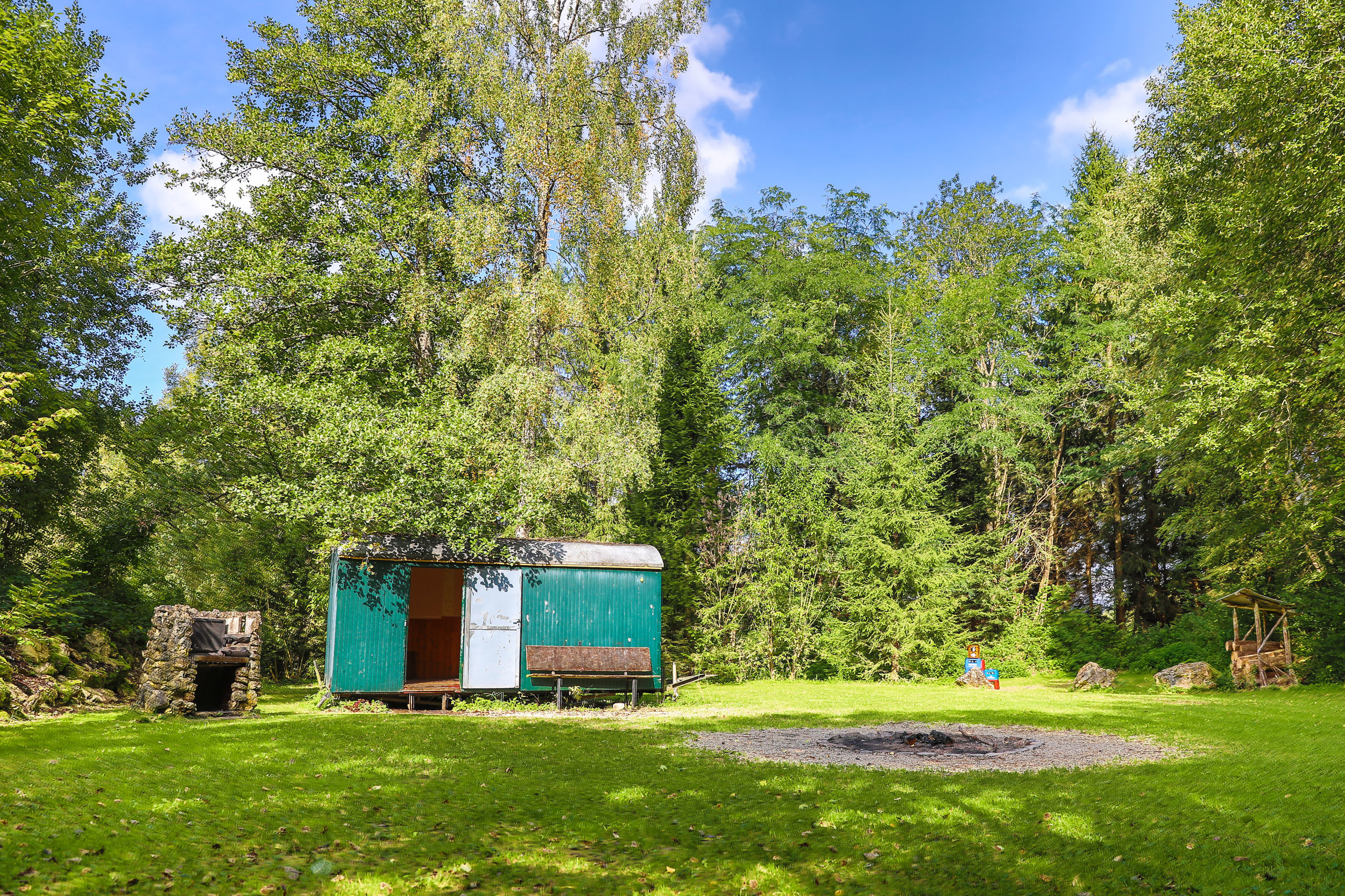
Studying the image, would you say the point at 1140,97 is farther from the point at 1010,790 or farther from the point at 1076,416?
the point at 1010,790

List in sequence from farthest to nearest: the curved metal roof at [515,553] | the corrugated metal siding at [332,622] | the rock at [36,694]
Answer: the curved metal roof at [515,553] < the corrugated metal siding at [332,622] < the rock at [36,694]

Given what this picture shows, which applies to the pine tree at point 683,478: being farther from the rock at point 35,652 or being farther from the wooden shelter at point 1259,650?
the rock at point 35,652

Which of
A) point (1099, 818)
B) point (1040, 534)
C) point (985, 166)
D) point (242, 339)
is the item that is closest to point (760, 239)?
point (985, 166)

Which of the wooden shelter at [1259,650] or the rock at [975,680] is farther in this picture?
the rock at [975,680]

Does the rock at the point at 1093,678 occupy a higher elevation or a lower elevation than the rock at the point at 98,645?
lower

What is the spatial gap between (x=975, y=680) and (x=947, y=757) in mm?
14675

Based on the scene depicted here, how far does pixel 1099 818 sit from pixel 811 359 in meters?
24.5

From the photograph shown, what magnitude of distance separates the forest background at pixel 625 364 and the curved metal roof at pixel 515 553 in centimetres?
44

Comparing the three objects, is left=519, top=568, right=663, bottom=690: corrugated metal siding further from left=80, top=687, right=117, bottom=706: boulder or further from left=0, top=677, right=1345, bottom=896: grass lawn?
left=80, top=687, right=117, bottom=706: boulder

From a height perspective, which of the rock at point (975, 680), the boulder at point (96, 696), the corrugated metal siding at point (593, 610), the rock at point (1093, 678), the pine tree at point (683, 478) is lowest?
the rock at point (975, 680)

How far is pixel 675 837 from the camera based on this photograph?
5730 mm

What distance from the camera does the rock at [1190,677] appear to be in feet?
61.7

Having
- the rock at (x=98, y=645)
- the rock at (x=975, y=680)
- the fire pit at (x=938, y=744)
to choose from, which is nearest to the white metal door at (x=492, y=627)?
the fire pit at (x=938, y=744)

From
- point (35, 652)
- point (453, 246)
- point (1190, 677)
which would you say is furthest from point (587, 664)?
point (1190, 677)
